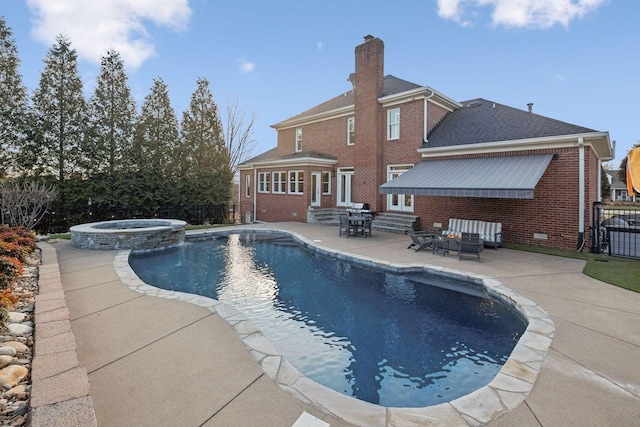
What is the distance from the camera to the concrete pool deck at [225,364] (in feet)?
12.3

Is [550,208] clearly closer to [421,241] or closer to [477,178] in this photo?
[477,178]

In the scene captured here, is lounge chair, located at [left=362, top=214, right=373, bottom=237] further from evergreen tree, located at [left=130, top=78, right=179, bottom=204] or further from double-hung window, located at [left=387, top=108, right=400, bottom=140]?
evergreen tree, located at [left=130, top=78, right=179, bottom=204]

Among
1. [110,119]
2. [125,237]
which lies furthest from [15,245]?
[110,119]

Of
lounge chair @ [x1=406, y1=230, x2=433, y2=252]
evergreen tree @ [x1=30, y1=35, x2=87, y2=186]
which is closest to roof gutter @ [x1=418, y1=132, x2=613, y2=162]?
lounge chair @ [x1=406, y1=230, x2=433, y2=252]

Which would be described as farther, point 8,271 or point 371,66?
point 371,66

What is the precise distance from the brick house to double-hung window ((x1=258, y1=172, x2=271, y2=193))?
0.32 ft

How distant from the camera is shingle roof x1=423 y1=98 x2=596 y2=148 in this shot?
15526 mm

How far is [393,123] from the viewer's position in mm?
22484

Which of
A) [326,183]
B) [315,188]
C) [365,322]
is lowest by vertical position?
[365,322]

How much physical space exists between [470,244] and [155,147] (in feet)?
74.4

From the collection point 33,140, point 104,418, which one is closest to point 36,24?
point 33,140

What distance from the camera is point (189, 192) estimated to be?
2525 centimetres

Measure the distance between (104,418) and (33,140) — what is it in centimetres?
2295

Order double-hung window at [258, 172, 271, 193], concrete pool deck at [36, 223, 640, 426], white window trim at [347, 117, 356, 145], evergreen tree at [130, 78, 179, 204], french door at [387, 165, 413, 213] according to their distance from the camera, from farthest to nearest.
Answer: double-hung window at [258, 172, 271, 193], white window trim at [347, 117, 356, 145], evergreen tree at [130, 78, 179, 204], french door at [387, 165, 413, 213], concrete pool deck at [36, 223, 640, 426]
